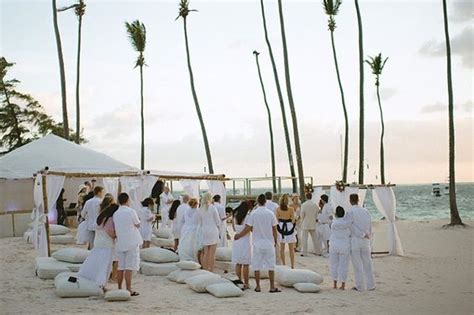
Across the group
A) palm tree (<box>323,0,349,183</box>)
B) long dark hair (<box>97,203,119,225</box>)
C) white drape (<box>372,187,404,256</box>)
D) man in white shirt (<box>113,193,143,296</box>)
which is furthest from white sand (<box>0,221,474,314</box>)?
palm tree (<box>323,0,349,183</box>)

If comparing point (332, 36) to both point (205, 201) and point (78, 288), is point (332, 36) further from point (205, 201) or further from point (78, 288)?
point (78, 288)

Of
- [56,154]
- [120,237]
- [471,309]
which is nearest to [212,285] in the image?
[120,237]

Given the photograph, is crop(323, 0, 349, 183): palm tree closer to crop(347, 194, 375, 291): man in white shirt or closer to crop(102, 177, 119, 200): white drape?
crop(102, 177, 119, 200): white drape

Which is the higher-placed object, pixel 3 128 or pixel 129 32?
pixel 129 32

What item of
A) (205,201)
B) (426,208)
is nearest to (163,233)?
(205,201)

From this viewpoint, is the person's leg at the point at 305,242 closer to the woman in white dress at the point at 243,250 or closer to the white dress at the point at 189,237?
the white dress at the point at 189,237

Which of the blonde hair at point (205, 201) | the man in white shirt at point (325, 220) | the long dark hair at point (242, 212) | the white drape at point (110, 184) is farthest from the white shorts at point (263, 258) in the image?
the white drape at point (110, 184)

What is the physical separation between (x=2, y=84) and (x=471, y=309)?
28909 mm

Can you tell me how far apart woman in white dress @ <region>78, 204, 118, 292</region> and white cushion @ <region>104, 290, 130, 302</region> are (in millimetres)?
391

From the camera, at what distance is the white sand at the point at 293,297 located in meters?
8.08

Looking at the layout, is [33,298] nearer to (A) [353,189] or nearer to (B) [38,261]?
(B) [38,261]

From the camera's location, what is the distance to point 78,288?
8891 millimetres

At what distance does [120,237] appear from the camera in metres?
8.70

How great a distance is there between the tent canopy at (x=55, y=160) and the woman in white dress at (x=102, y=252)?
9.87 m
